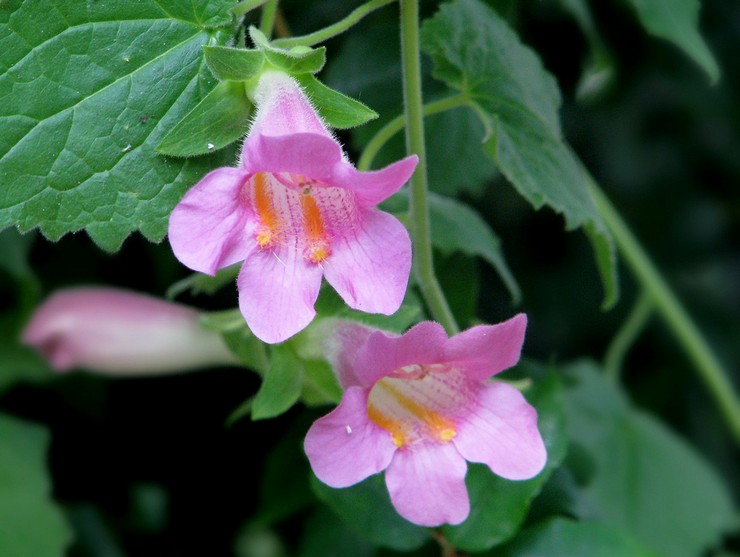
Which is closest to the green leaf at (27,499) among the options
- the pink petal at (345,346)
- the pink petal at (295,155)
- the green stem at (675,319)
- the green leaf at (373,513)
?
the green leaf at (373,513)

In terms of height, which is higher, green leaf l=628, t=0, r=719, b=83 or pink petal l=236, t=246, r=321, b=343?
pink petal l=236, t=246, r=321, b=343

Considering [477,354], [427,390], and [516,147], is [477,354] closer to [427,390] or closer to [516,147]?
[427,390]

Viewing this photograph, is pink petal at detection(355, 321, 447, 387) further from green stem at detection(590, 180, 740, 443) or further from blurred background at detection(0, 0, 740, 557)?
green stem at detection(590, 180, 740, 443)

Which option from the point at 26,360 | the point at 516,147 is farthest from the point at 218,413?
the point at 516,147

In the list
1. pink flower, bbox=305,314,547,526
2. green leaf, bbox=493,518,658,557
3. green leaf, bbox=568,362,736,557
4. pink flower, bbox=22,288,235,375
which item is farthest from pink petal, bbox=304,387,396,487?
green leaf, bbox=568,362,736,557

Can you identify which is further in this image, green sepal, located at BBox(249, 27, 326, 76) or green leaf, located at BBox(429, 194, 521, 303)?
green leaf, located at BBox(429, 194, 521, 303)

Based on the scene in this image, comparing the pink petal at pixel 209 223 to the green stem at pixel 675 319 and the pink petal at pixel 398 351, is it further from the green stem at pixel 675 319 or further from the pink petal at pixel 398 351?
the green stem at pixel 675 319
